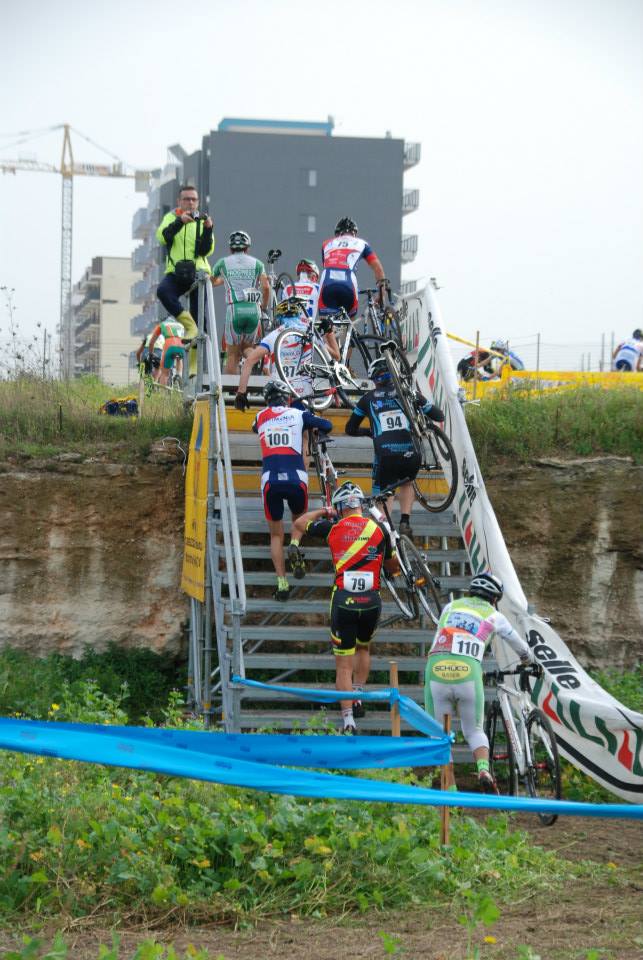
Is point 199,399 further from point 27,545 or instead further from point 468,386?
point 468,386

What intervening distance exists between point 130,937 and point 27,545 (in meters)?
8.38

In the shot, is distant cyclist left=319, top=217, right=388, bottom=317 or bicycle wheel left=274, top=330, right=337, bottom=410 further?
distant cyclist left=319, top=217, right=388, bottom=317

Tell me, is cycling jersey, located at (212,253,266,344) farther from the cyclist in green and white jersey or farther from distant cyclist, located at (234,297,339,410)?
distant cyclist, located at (234,297,339,410)

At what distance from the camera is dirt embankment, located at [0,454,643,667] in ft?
44.4

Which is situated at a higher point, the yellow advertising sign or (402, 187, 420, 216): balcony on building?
(402, 187, 420, 216): balcony on building

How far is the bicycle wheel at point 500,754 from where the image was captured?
355 inches

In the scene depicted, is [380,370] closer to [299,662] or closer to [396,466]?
[396,466]

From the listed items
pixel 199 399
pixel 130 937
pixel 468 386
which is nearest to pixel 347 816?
pixel 130 937

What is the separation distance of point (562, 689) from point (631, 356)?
1283 cm

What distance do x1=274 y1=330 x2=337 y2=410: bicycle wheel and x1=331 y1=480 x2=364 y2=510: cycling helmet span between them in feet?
6.85

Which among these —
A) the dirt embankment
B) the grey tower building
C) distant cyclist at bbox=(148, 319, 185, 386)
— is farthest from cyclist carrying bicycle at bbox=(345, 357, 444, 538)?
the grey tower building

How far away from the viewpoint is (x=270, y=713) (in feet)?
34.6

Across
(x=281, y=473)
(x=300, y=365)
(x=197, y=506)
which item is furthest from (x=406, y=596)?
(x=300, y=365)

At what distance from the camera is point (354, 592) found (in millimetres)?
10109
